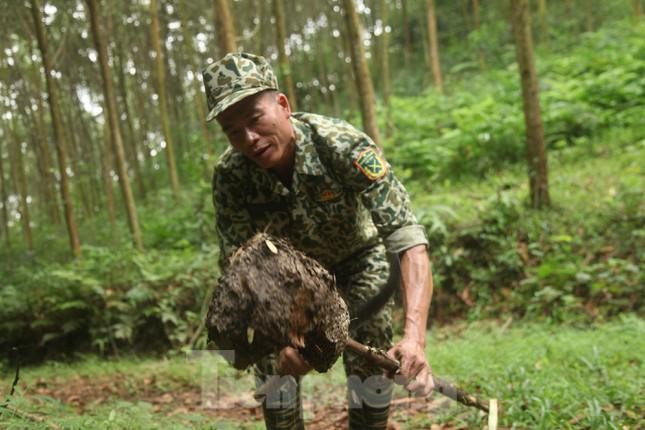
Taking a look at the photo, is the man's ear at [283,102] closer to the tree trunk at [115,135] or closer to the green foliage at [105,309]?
the green foliage at [105,309]

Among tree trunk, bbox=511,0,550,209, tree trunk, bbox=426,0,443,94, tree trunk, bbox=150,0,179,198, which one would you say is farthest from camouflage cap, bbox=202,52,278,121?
tree trunk, bbox=426,0,443,94

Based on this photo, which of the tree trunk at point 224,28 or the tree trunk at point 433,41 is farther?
the tree trunk at point 433,41

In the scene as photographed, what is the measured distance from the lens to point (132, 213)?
902 cm

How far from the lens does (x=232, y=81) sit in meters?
2.20

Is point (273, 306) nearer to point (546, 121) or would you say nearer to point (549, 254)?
point (549, 254)

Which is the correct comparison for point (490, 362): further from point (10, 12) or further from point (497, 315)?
point (10, 12)

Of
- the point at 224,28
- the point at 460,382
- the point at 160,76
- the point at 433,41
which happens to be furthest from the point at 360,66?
the point at 433,41

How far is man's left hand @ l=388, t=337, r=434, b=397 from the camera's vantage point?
1.93 metres

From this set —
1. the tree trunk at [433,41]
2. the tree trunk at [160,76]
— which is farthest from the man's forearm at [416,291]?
the tree trunk at [433,41]

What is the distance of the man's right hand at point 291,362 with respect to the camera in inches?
65.2

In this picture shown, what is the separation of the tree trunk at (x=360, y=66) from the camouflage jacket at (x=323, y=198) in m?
3.85

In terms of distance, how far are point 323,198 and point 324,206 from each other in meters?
0.04

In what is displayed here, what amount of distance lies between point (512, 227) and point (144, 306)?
4.27 meters

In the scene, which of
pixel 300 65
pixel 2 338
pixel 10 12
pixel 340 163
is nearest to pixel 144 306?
pixel 2 338
